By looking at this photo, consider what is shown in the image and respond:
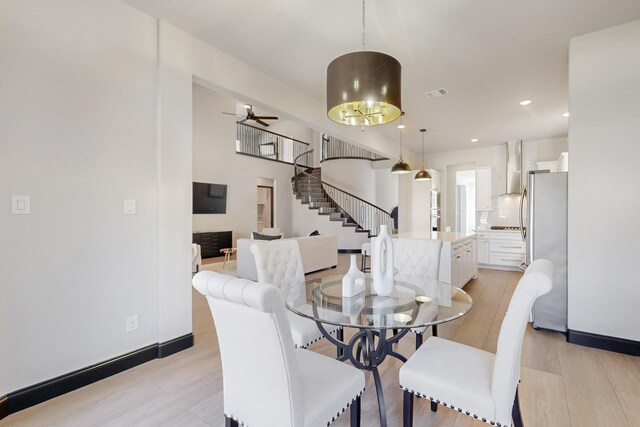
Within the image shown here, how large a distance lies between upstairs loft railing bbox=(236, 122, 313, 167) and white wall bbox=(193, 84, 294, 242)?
0.79 m

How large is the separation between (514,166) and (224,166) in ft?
23.8

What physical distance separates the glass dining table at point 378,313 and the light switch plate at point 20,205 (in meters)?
1.76

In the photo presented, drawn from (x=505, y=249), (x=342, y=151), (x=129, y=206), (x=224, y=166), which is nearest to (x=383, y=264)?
(x=129, y=206)

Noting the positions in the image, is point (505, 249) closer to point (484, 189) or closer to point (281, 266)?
point (484, 189)

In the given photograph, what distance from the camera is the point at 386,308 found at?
1.75m

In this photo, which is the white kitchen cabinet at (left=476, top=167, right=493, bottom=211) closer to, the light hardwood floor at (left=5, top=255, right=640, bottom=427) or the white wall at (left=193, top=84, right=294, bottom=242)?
the light hardwood floor at (left=5, top=255, right=640, bottom=427)

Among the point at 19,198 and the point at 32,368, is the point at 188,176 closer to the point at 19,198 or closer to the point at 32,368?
the point at 19,198

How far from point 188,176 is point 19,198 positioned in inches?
45.1

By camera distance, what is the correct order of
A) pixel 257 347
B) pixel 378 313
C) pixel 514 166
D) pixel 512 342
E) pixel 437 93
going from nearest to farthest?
pixel 257 347 → pixel 512 342 → pixel 378 313 → pixel 437 93 → pixel 514 166

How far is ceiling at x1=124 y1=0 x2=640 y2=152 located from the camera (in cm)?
241

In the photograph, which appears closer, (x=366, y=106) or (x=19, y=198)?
(x=19, y=198)

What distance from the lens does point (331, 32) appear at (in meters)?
2.75

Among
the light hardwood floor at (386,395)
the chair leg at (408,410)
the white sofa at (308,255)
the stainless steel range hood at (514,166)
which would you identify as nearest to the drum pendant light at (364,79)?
the chair leg at (408,410)

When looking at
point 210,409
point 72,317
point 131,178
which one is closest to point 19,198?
point 131,178
